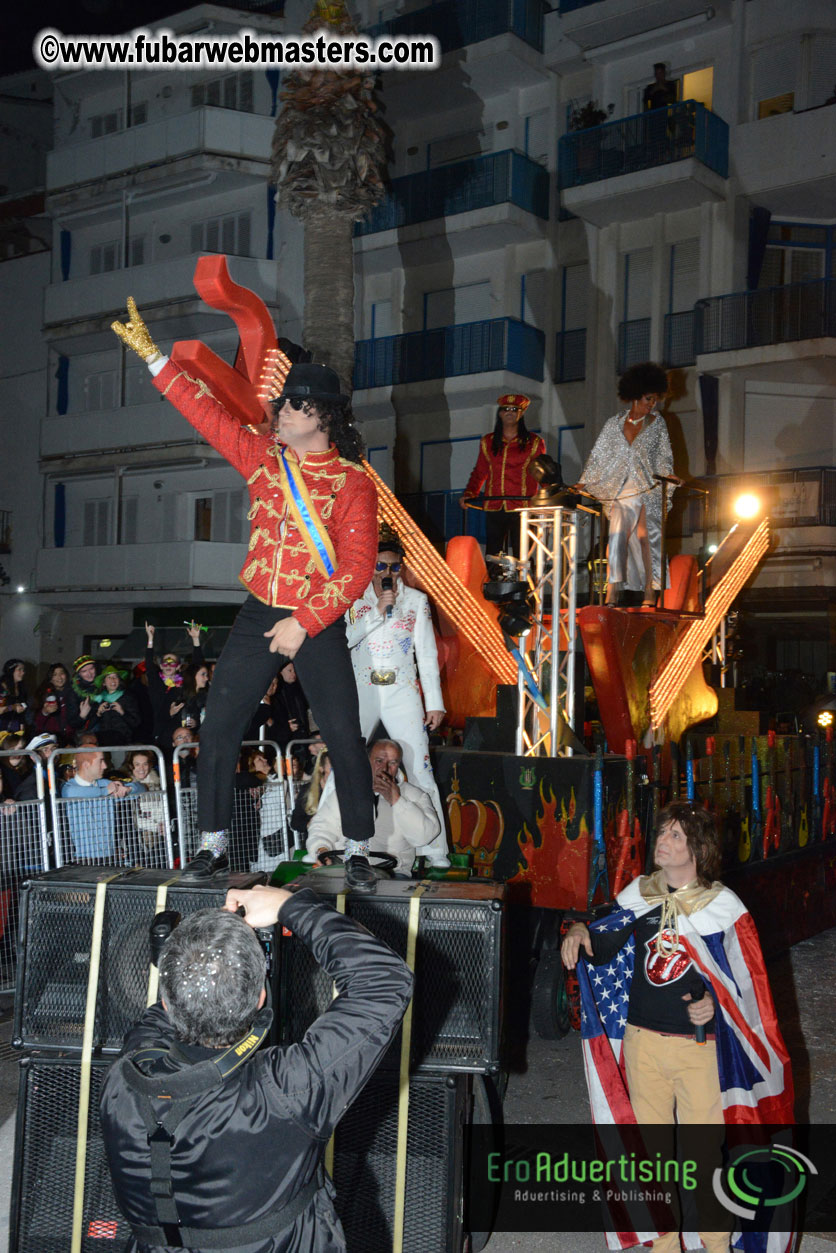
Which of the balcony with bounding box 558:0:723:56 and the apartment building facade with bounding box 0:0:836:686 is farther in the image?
the balcony with bounding box 558:0:723:56

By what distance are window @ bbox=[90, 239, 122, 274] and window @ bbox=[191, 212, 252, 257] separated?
2296 millimetres

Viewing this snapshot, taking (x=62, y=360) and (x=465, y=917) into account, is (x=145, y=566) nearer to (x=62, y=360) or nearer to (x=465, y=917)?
(x=62, y=360)

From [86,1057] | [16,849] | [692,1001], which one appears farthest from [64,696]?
[692,1001]

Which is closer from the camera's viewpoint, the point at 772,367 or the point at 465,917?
the point at 465,917

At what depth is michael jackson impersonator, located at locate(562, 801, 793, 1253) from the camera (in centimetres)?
432

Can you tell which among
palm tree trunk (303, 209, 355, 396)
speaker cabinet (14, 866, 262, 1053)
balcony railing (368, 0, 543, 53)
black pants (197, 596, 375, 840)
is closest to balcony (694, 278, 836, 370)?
balcony railing (368, 0, 543, 53)

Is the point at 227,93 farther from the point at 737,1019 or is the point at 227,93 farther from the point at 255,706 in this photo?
the point at 737,1019

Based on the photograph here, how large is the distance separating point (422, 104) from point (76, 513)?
1200 cm

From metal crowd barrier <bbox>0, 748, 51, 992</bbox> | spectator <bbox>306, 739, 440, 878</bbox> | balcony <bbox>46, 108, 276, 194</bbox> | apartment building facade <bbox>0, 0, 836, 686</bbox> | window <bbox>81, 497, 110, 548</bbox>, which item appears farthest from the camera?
A: window <bbox>81, 497, 110, 548</bbox>

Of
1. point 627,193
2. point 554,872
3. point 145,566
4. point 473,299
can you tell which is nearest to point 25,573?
point 145,566

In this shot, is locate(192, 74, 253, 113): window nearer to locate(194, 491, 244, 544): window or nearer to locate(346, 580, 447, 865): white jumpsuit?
locate(194, 491, 244, 544): window

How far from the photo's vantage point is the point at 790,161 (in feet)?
62.9

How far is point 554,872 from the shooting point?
6582 mm

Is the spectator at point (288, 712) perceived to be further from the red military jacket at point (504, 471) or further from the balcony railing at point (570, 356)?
the balcony railing at point (570, 356)
